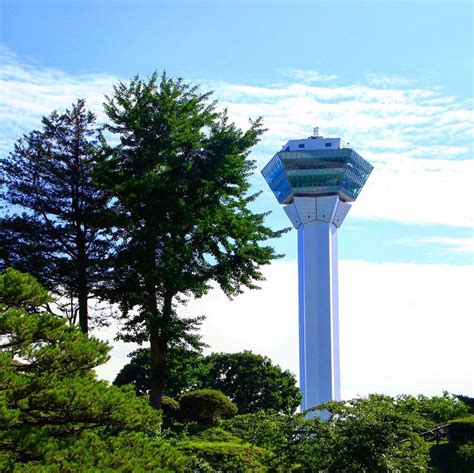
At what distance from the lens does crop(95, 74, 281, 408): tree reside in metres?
26.5

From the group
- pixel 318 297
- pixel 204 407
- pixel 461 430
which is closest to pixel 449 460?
pixel 461 430

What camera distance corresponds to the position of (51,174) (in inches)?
1179

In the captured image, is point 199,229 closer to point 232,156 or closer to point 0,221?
point 232,156

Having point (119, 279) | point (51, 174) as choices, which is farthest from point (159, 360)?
point (51, 174)

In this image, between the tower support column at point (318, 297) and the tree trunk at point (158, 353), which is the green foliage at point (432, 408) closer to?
the tree trunk at point (158, 353)

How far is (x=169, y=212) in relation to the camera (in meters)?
27.2

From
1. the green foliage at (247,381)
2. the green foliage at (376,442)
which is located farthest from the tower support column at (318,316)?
the green foliage at (376,442)

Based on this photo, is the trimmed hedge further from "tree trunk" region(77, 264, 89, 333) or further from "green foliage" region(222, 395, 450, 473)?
"tree trunk" region(77, 264, 89, 333)

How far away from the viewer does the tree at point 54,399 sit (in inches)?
420

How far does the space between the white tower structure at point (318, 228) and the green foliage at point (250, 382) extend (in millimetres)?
21350

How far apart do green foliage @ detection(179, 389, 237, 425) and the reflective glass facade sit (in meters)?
51.3

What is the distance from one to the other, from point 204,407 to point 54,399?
1947cm

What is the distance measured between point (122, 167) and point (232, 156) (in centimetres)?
440

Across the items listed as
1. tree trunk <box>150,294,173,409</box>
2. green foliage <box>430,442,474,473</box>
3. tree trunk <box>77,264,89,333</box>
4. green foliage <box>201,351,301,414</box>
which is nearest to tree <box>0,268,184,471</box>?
green foliage <box>430,442,474,473</box>
